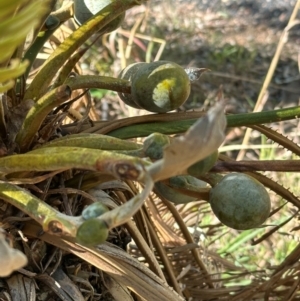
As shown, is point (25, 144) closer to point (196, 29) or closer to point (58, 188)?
point (58, 188)

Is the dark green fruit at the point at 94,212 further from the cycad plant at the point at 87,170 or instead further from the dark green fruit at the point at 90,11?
the dark green fruit at the point at 90,11

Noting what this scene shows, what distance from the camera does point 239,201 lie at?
1.32 feet

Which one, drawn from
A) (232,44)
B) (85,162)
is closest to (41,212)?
(85,162)

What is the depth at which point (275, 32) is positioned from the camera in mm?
2604

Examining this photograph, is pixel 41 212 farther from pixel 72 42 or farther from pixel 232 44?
pixel 232 44

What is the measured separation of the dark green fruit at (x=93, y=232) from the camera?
283 mm

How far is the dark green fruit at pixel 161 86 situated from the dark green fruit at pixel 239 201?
2.9 inches

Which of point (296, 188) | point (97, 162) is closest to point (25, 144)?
point (97, 162)

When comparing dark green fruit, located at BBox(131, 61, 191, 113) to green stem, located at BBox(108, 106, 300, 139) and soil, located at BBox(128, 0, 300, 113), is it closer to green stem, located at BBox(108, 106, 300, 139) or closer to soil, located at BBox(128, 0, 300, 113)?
green stem, located at BBox(108, 106, 300, 139)

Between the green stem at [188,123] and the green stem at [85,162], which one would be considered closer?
the green stem at [85,162]

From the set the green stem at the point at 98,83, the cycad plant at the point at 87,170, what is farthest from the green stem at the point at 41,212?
the green stem at the point at 98,83

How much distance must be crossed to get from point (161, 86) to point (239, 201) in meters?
0.10

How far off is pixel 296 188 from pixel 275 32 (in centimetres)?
123

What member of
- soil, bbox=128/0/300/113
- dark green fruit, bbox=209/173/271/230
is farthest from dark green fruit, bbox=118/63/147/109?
soil, bbox=128/0/300/113
